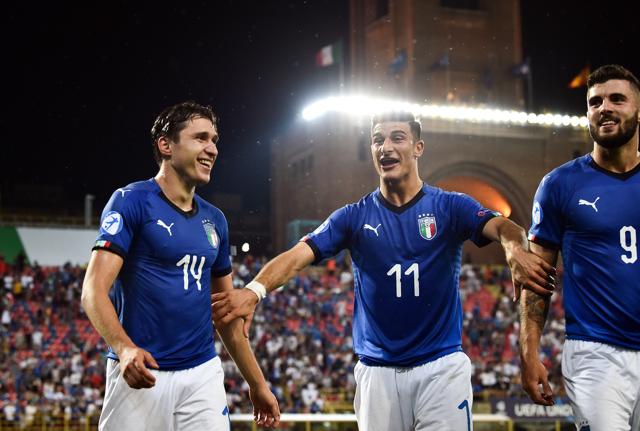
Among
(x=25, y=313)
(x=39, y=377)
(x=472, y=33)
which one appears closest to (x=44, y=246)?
(x=25, y=313)

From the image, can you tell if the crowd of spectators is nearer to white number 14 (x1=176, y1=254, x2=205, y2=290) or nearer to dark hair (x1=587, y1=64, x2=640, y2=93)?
white number 14 (x1=176, y1=254, x2=205, y2=290)

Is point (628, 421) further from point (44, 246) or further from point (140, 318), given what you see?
point (44, 246)

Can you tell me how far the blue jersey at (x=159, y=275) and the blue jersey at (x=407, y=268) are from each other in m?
0.82

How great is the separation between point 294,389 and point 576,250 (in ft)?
59.4

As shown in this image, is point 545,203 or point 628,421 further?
point 545,203

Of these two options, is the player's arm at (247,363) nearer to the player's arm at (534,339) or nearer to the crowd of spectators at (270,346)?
the player's arm at (534,339)

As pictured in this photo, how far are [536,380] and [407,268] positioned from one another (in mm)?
1058

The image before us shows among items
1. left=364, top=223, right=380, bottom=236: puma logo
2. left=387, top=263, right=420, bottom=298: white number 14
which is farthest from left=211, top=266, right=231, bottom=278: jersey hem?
left=387, top=263, right=420, bottom=298: white number 14

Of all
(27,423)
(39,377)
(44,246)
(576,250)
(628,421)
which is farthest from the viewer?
(44,246)

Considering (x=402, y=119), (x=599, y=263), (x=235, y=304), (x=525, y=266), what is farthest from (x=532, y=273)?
(x=235, y=304)

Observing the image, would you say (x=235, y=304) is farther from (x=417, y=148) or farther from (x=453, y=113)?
(x=453, y=113)

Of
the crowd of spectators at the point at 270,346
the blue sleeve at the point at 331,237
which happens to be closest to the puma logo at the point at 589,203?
the blue sleeve at the point at 331,237

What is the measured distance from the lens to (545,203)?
190 inches

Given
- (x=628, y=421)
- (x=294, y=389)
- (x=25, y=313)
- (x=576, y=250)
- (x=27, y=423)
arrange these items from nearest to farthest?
1. (x=628, y=421)
2. (x=576, y=250)
3. (x=27, y=423)
4. (x=294, y=389)
5. (x=25, y=313)
